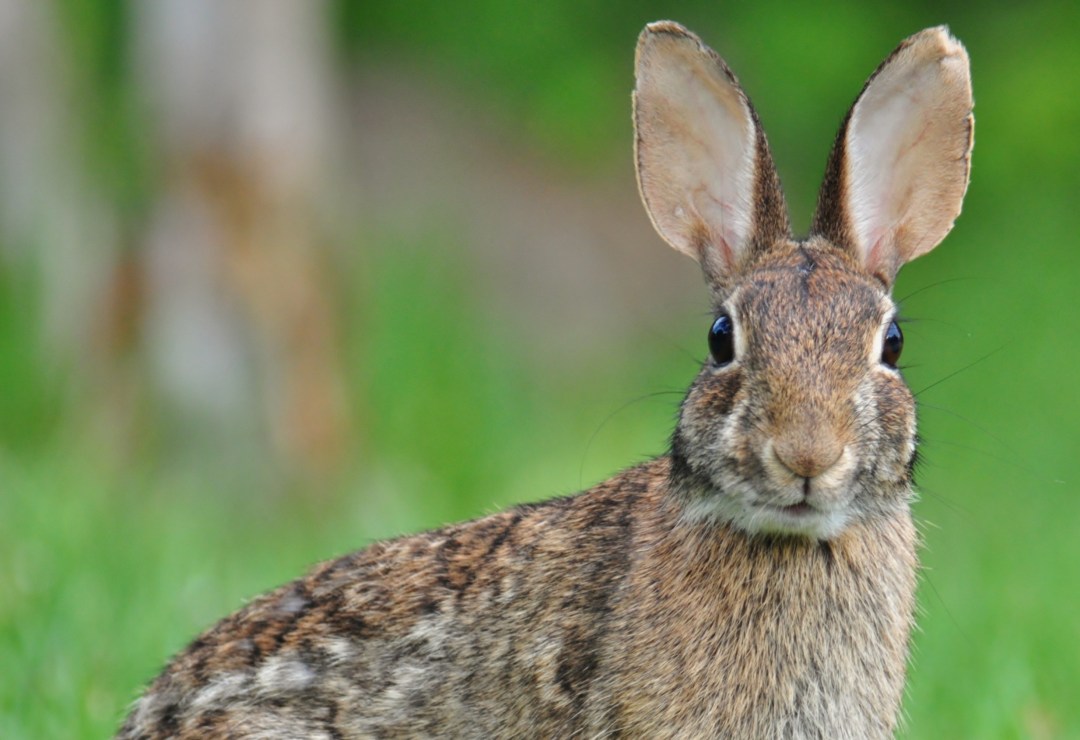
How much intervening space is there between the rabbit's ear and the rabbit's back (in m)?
0.85

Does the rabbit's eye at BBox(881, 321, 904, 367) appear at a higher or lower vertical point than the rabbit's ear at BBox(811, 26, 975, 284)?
lower

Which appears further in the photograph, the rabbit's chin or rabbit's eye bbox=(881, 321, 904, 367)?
rabbit's eye bbox=(881, 321, 904, 367)

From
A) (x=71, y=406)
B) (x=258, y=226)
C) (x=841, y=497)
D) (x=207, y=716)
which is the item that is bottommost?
(x=207, y=716)

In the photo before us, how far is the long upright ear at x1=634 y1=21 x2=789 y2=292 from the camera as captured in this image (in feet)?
16.0

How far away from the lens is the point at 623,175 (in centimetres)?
1786

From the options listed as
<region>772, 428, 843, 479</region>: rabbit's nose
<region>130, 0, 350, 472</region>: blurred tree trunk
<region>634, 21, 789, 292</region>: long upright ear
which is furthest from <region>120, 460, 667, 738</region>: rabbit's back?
<region>130, 0, 350, 472</region>: blurred tree trunk

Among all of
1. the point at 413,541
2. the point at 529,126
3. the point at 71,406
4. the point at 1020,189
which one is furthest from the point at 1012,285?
the point at 413,541

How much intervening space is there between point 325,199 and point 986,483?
4631 millimetres

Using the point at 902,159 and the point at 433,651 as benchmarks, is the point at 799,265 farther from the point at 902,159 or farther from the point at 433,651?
the point at 433,651

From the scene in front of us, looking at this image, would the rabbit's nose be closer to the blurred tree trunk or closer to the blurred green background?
the blurred green background

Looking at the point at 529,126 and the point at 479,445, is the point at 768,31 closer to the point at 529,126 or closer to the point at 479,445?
the point at 529,126

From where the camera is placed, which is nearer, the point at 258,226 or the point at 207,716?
the point at 207,716

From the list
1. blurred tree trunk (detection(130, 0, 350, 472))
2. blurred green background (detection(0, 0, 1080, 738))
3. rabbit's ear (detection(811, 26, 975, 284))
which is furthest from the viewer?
blurred tree trunk (detection(130, 0, 350, 472))

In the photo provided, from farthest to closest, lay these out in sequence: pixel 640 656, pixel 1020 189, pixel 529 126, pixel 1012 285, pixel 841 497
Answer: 1. pixel 529 126
2. pixel 1020 189
3. pixel 1012 285
4. pixel 640 656
5. pixel 841 497
